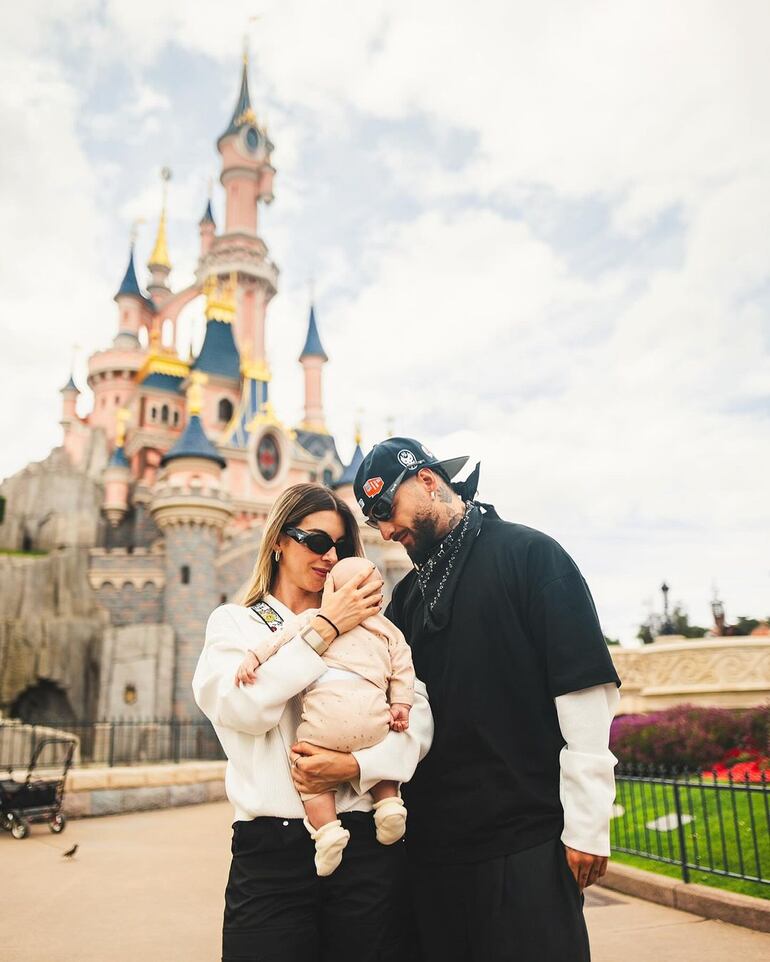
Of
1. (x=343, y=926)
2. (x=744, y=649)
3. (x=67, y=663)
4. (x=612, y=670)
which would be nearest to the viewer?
(x=343, y=926)

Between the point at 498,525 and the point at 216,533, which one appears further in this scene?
the point at 216,533

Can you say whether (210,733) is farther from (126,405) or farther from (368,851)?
(368,851)

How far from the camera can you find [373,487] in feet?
8.95

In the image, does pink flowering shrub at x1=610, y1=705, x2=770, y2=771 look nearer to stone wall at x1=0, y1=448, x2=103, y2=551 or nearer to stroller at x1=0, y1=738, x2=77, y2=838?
stroller at x1=0, y1=738, x2=77, y2=838

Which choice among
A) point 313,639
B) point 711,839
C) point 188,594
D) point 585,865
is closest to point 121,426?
point 188,594

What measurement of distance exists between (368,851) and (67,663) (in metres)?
26.9

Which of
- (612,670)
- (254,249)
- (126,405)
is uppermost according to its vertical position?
(254,249)

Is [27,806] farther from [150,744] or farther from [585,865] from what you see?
[150,744]

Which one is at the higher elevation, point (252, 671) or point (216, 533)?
point (216, 533)

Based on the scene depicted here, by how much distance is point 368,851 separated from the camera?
90.4 inches

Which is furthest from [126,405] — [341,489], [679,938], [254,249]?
[679,938]

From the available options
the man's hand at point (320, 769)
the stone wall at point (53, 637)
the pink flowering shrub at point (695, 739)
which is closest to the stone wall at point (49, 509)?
the stone wall at point (53, 637)

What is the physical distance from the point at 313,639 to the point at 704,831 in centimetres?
633

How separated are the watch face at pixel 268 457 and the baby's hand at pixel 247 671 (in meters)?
32.5
